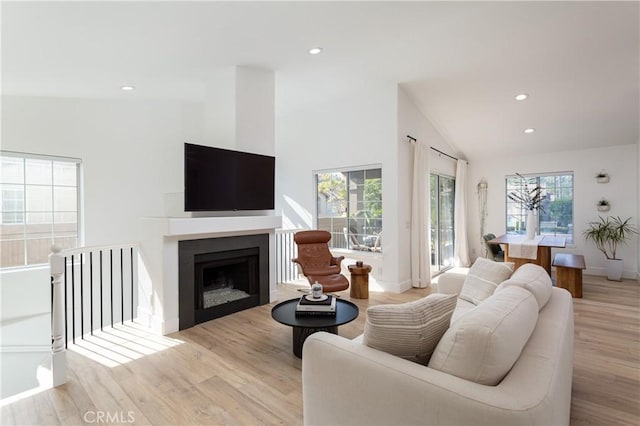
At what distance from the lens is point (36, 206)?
14.4 feet

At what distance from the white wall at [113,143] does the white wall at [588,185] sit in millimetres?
6341

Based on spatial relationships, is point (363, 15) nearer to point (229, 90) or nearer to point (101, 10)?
point (229, 90)

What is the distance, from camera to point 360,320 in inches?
138

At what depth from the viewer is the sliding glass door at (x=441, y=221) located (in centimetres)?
603

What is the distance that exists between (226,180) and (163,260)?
1115 millimetres

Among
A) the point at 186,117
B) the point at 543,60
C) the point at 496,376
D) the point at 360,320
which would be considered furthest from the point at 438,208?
the point at 496,376

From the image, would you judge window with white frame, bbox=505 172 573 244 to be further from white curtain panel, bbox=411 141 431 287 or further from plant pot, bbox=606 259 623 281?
white curtain panel, bbox=411 141 431 287

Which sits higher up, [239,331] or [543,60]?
[543,60]

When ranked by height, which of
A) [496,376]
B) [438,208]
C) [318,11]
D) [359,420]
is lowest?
[359,420]

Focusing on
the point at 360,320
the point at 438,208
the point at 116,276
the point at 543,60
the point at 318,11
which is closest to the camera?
the point at 318,11

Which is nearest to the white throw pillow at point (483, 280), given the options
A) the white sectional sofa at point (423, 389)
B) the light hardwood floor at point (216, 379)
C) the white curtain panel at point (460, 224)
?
the light hardwood floor at point (216, 379)

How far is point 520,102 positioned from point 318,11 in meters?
3.88

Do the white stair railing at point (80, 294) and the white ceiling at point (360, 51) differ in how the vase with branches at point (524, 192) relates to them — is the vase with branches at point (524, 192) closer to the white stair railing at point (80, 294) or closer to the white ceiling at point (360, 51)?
the white ceiling at point (360, 51)

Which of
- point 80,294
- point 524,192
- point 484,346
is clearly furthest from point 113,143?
point 524,192
